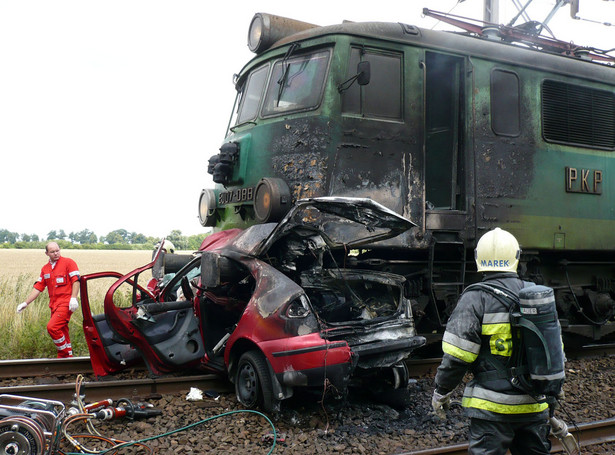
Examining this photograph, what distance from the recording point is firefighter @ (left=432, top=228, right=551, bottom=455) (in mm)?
3053

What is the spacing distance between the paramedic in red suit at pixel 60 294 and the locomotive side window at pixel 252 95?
3.12 metres

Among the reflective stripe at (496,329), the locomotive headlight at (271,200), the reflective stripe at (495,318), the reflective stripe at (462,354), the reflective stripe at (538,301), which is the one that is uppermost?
the locomotive headlight at (271,200)

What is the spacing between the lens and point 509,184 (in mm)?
7180

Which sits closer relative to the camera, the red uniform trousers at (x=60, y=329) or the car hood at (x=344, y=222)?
the car hood at (x=344, y=222)

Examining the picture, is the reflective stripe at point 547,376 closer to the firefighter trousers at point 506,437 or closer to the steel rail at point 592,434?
the firefighter trousers at point 506,437

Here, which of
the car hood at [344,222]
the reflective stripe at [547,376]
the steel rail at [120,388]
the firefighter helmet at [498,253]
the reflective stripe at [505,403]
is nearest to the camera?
the reflective stripe at [547,376]

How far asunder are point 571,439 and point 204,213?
18.0 feet

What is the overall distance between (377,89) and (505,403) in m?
4.28

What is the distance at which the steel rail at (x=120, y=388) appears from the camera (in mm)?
5344

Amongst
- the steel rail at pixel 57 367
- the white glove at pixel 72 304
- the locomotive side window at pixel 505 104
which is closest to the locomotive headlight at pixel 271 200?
the steel rail at pixel 57 367

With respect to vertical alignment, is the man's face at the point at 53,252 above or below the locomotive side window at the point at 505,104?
below

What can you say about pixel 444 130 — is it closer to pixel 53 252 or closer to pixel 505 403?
pixel 505 403

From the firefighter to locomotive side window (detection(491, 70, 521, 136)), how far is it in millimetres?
4450

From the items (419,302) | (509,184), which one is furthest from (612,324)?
(419,302)
